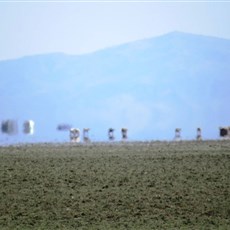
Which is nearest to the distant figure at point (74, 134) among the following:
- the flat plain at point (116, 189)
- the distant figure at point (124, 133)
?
the distant figure at point (124, 133)

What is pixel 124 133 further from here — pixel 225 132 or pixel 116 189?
pixel 116 189

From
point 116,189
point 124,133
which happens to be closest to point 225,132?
point 124,133

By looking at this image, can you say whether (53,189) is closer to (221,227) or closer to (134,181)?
(134,181)

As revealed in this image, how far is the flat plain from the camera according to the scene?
22.6 meters

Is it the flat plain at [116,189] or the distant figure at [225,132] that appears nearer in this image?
the flat plain at [116,189]

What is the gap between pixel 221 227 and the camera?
2145cm

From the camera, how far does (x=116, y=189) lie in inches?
1073

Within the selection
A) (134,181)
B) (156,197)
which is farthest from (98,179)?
(156,197)

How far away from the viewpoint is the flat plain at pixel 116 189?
74.1 feet

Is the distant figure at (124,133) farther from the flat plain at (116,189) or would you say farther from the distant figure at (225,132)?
the flat plain at (116,189)

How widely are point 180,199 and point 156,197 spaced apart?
2.81ft

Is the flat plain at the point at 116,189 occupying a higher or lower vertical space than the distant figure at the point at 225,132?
lower

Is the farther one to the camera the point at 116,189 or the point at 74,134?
the point at 74,134

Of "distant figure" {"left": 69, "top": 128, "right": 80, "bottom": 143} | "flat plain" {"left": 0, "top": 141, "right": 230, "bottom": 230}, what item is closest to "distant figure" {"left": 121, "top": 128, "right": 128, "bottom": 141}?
"distant figure" {"left": 69, "top": 128, "right": 80, "bottom": 143}
